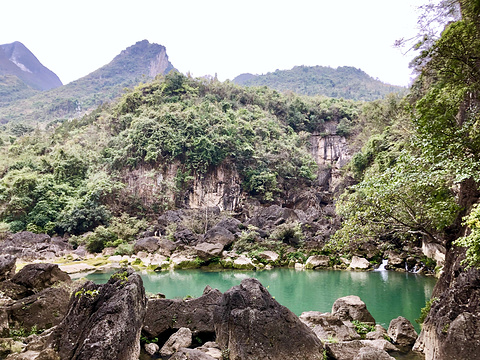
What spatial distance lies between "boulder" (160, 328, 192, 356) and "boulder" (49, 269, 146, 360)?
1179 mm

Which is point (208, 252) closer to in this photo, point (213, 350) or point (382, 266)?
point (382, 266)

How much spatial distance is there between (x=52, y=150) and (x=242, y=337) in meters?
36.8

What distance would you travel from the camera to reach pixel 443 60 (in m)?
6.76

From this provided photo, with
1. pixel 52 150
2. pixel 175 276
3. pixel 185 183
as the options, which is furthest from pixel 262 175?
pixel 52 150

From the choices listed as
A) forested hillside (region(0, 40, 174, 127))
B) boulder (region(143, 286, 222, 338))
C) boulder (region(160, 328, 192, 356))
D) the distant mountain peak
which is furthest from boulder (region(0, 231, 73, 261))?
the distant mountain peak

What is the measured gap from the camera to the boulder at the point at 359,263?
57.9 feet

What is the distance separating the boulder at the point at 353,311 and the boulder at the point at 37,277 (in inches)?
302

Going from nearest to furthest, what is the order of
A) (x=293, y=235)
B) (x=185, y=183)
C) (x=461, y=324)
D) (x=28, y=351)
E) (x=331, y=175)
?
(x=461, y=324)
(x=28, y=351)
(x=293, y=235)
(x=185, y=183)
(x=331, y=175)

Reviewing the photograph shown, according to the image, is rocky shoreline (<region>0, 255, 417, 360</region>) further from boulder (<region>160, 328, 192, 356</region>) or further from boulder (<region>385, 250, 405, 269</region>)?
boulder (<region>385, 250, 405, 269</region>)

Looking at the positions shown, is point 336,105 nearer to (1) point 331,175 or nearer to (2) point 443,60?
(1) point 331,175

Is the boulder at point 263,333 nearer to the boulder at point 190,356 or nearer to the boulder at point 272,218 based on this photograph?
the boulder at point 190,356

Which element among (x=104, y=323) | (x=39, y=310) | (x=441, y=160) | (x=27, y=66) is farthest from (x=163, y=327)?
(x=27, y=66)

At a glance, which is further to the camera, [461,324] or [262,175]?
[262,175]

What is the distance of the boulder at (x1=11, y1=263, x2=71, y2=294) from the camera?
297 inches
